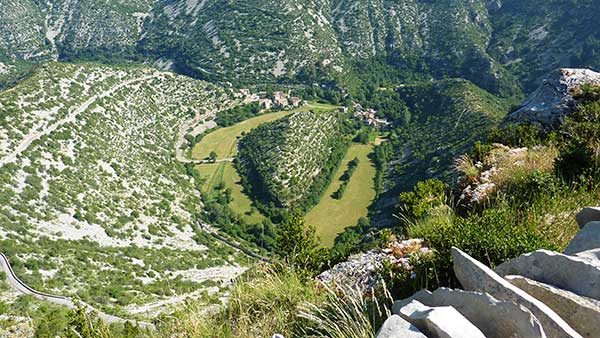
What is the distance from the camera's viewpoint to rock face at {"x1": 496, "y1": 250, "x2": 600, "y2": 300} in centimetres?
330

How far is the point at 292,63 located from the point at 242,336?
142 metres

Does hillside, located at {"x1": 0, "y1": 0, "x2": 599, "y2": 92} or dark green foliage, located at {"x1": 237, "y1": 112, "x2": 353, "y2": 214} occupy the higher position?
hillside, located at {"x1": 0, "y1": 0, "x2": 599, "y2": 92}

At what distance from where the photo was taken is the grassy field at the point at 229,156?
8219cm

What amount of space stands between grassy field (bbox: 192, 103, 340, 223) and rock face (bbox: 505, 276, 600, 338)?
76.7 metres

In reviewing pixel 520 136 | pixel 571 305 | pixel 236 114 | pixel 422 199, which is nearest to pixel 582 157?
pixel 422 199

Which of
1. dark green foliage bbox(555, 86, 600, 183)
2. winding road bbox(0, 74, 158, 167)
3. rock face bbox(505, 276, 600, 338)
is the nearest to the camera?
rock face bbox(505, 276, 600, 338)

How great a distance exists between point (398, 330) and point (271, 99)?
126 meters

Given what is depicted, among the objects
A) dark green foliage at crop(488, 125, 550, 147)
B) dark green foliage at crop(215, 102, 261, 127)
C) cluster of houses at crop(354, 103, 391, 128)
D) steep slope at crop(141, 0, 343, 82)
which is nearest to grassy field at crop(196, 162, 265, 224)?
dark green foliage at crop(215, 102, 261, 127)

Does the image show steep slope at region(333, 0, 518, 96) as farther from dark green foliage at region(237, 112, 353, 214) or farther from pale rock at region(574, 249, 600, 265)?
pale rock at region(574, 249, 600, 265)

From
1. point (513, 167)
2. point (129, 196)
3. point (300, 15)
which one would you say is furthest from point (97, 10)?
point (513, 167)

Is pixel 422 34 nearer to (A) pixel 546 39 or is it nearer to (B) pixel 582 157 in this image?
(A) pixel 546 39

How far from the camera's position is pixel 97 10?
16938 centimetres

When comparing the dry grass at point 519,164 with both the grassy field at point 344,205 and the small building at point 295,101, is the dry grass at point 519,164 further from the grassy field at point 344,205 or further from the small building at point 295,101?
the small building at point 295,101

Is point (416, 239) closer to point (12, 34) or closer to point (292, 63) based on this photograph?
point (292, 63)
